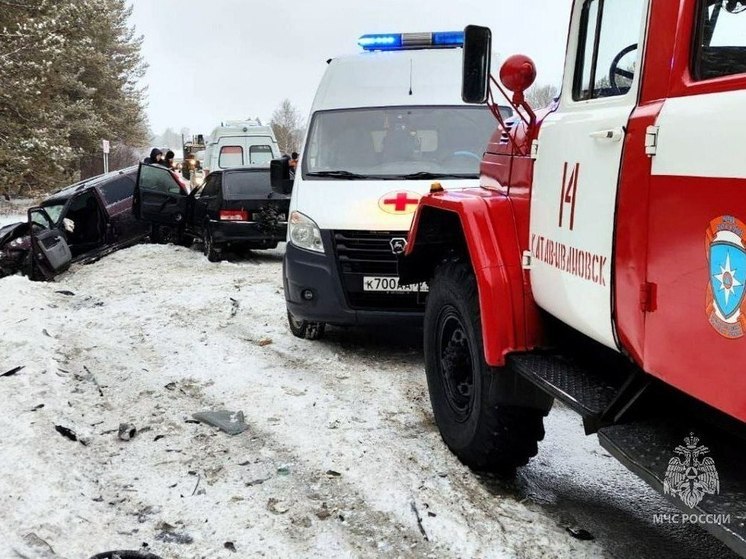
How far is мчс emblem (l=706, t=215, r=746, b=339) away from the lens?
1.62 metres

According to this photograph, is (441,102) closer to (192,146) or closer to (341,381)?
(341,381)

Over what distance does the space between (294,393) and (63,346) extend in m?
2.37

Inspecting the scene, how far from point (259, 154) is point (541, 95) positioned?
56.5 feet

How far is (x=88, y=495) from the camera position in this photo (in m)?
3.04

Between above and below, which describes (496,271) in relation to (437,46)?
below

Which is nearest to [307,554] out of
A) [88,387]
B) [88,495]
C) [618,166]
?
[88,495]

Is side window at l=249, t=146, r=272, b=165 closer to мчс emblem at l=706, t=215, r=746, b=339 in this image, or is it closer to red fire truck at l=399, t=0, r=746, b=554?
red fire truck at l=399, t=0, r=746, b=554

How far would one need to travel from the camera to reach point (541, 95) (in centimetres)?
336

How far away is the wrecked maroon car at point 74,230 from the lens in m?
9.85

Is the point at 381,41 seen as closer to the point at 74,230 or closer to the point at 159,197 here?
the point at 159,197

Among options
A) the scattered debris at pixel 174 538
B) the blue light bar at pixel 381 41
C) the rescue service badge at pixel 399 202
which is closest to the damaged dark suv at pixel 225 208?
the blue light bar at pixel 381 41

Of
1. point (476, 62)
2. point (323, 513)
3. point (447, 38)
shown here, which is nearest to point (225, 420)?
point (323, 513)

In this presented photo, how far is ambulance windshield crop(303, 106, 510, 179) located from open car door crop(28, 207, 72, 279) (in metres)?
5.40

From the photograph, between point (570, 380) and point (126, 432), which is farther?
point (126, 432)
